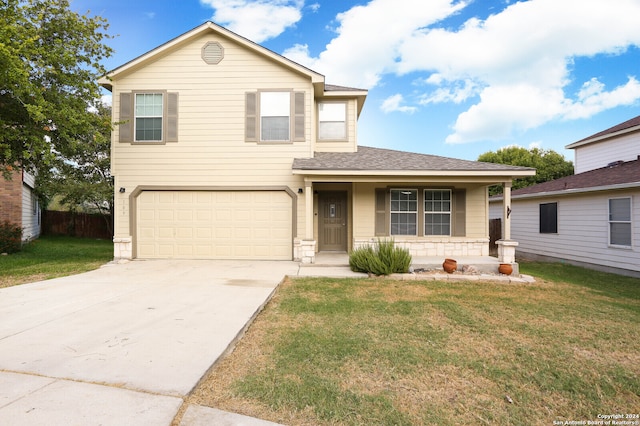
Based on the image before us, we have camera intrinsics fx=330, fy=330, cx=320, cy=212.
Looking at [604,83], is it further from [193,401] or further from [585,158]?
[193,401]

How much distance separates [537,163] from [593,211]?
19.5 meters

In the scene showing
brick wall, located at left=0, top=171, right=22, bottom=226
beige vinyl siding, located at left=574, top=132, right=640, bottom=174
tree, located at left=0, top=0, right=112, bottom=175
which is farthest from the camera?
brick wall, located at left=0, top=171, right=22, bottom=226

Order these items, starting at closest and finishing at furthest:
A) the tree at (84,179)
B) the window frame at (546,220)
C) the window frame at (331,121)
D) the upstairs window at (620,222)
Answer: the upstairs window at (620,222) → the window frame at (331,121) → the window frame at (546,220) → the tree at (84,179)

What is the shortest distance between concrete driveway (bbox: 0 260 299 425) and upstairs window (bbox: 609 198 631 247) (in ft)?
33.3

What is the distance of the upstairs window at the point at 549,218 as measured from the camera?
12062mm

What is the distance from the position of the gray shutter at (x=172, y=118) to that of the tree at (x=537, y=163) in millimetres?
24659

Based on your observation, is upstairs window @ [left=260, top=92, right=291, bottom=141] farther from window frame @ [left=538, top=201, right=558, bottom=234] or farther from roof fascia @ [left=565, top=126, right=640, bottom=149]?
roof fascia @ [left=565, top=126, right=640, bottom=149]

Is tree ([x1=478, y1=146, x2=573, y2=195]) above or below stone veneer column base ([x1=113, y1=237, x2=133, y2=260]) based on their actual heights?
above

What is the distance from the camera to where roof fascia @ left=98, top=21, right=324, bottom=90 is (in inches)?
381

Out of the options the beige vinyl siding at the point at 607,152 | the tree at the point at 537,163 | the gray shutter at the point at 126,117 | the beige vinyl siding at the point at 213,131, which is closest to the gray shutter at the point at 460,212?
the beige vinyl siding at the point at 213,131

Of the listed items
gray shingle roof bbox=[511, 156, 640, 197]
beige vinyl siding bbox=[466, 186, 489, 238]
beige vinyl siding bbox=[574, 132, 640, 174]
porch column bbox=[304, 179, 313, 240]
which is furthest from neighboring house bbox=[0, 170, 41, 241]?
beige vinyl siding bbox=[574, 132, 640, 174]

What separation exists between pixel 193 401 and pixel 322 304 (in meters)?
3.06

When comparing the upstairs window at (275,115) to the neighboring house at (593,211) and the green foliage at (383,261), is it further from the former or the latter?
the neighboring house at (593,211)

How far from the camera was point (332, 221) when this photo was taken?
36.3ft
